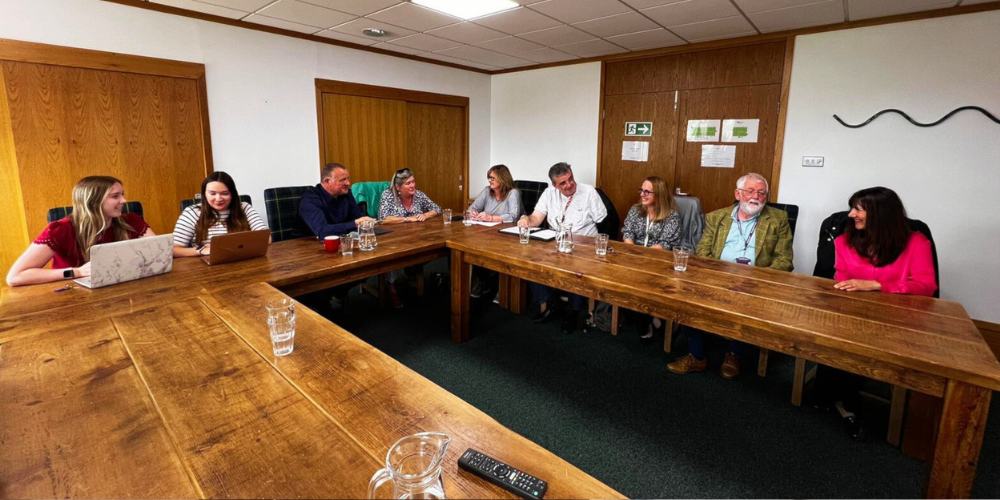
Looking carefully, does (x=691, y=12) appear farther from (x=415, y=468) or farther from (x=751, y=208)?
(x=415, y=468)

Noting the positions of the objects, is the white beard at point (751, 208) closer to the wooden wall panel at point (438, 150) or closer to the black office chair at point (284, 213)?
the black office chair at point (284, 213)

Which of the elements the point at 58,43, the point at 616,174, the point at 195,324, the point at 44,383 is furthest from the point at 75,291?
the point at 616,174

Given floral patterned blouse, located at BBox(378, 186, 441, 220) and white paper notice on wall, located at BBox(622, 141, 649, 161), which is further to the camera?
white paper notice on wall, located at BBox(622, 141, 649, 161)

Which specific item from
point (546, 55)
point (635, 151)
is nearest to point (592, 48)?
point (546, 55)

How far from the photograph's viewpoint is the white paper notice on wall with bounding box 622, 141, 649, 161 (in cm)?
480

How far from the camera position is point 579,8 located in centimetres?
330

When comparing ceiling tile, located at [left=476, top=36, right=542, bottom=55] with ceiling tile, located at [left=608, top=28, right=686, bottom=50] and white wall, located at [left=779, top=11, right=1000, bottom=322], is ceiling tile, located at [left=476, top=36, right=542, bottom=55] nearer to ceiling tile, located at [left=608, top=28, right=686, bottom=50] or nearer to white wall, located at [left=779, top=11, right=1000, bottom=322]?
ceiling tile, located at [left=608, top=28, right=686, bottom=50]

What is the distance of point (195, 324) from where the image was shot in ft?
4.98

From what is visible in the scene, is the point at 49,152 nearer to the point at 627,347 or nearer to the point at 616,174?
the point at 627,347

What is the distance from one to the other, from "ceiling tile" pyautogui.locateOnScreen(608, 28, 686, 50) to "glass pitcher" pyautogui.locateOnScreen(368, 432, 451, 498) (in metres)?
4.00

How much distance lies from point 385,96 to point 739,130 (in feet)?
11.9

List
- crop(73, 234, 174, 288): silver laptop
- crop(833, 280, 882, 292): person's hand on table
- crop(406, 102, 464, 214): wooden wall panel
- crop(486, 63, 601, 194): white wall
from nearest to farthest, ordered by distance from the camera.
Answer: crop(73, 234, 174, 288): silver laptop < crop(833, 280, 882, 292): person's hand on table < crop(486, 63, 601, 194): white wall < crop(406, 102, 464, 214): wooden wall panel

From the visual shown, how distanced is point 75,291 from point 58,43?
2.41 m

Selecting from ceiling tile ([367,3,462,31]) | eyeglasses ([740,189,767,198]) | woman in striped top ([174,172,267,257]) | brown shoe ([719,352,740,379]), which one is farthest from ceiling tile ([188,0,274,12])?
brown shoe ([719,352,740,379])
